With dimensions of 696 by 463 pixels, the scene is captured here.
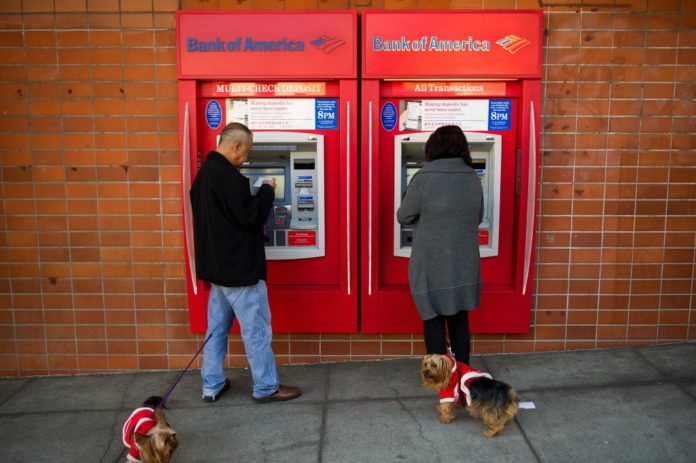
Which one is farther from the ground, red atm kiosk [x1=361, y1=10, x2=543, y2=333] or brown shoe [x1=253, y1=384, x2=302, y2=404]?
red atm kiosk [x1=361, y1=10, x2=543, y2=333]

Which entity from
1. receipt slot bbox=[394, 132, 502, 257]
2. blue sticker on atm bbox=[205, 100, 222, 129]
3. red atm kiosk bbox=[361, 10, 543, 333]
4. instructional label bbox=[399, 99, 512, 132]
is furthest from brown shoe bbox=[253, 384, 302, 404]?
instructional label bbox=[399, 99, 512, 132]

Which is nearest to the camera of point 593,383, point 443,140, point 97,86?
point 443,140

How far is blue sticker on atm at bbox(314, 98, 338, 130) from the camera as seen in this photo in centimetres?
411

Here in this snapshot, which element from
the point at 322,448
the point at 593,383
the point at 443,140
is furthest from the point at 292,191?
the point at 593,383

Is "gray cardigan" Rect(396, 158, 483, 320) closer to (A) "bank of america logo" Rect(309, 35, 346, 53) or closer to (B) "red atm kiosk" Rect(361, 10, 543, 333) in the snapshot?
(B) "red atm kiosk" Rect(361, 10, 543, 333)

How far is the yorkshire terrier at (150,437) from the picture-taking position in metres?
2.62

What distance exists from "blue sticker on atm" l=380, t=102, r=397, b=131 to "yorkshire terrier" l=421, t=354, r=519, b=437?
5.95 ft

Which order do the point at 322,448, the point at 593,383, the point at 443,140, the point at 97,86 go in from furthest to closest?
the point at 97,86 < the point at 593,383 < the point at 443,140 < the point at 322,448

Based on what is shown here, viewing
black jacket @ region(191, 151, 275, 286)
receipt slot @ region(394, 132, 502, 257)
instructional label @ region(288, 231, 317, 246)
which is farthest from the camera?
instructional label @ region(288, 231, 317, 246)

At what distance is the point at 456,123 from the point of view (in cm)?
412

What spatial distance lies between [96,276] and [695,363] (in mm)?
4591

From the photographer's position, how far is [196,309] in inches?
167

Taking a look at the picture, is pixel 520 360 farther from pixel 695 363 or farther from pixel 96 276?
pixel 96 276

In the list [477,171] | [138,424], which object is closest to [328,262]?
[477,171]
